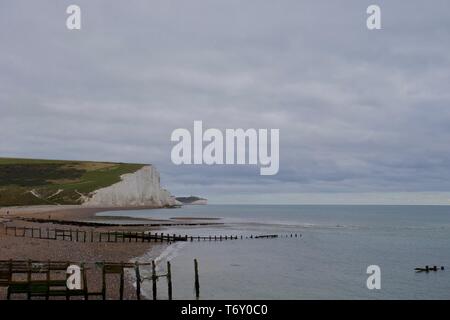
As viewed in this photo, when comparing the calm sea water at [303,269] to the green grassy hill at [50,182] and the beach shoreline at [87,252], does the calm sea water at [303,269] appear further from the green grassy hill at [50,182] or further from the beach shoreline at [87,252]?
the green grassy hill at [50,182]

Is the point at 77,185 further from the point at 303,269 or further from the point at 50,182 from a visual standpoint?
the point at 303,269

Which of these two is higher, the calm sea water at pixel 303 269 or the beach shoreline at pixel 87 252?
the beach shoreline at pixel 87 252

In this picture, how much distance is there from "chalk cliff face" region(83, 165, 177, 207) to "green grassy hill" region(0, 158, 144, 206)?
275cm

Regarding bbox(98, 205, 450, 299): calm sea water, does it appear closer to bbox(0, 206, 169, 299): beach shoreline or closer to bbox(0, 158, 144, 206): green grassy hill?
bbox(0, 206, 169, 299): beach shoreline

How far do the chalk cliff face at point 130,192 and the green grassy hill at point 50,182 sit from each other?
2754 millimetres

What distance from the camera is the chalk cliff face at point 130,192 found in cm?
16338

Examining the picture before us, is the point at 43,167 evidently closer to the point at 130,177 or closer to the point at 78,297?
the point at 130,177

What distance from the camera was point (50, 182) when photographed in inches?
6860

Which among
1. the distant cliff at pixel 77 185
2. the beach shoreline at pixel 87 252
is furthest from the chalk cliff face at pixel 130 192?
the beach shoreline at pixel 87 252

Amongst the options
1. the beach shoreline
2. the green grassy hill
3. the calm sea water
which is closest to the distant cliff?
the green grassy hill

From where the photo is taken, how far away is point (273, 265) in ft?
156

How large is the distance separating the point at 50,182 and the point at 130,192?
27174mm

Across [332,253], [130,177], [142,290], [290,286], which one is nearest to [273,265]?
[290,286]
